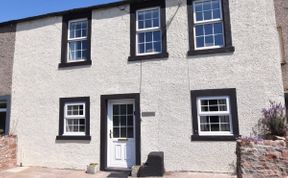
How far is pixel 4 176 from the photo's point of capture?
851cm

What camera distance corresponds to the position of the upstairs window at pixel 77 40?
10.1m

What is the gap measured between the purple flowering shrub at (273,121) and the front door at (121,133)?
4280 mm

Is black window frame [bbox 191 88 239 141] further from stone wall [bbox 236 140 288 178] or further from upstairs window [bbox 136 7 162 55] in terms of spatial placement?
upstairs window [bbox 136 7 162 55]

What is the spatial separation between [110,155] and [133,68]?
325cm

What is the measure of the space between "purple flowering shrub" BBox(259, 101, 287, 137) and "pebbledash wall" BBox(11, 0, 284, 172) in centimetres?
25

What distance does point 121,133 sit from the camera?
30.3 ft

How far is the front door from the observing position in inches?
356

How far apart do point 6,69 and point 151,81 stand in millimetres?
6532

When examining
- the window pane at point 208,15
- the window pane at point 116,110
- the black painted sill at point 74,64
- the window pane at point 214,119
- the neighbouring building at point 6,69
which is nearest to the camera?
the window pane at point 214,119

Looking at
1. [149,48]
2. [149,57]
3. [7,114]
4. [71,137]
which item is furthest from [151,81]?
[7,114]

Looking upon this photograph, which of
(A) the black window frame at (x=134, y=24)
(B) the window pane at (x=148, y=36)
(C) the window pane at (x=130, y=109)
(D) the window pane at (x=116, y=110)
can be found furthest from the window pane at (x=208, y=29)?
(D) the window pane at (x=116, y=110)

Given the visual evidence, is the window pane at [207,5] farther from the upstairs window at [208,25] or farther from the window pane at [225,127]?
the window pane at [225,127]

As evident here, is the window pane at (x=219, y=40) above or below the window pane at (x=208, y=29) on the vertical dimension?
below

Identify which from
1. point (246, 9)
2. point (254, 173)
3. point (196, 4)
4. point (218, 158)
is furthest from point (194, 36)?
point (254, 173)
